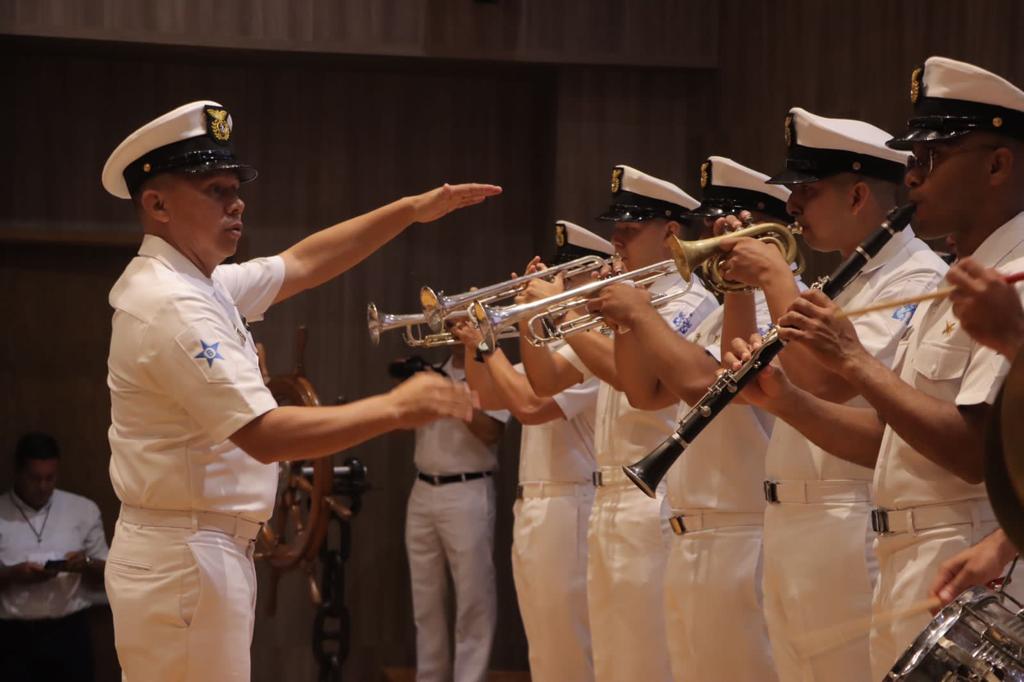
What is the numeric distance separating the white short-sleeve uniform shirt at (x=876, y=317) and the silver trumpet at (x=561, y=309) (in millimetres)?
894

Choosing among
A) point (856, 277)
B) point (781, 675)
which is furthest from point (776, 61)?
point (781, 675)

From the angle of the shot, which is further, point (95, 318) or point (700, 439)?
point (95, 318)

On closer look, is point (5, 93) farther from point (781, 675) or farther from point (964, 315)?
point (964, 315)

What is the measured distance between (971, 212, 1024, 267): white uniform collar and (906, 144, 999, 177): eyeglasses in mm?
156

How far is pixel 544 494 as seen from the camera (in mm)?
5477

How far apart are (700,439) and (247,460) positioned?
140 centimetres

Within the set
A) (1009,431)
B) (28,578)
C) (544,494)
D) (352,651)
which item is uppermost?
(1009,431)

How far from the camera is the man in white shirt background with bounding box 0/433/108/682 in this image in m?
6.79

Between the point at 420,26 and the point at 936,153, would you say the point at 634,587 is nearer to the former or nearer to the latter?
the point at 936,153

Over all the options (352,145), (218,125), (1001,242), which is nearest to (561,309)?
(218,125)

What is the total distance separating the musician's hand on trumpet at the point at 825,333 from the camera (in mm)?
2715

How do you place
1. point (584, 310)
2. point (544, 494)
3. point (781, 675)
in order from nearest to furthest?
point (781, 675), point (584, 310), point (544, 494)

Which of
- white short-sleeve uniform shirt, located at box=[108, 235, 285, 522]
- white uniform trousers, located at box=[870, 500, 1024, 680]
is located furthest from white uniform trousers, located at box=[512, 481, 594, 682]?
white uniform trousers, located at box=[870, 500, 1024, 680]

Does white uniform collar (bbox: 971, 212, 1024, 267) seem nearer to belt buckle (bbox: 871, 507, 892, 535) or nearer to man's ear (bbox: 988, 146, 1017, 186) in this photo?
man's ear (bbox: 988, 146, 1017, 186)
